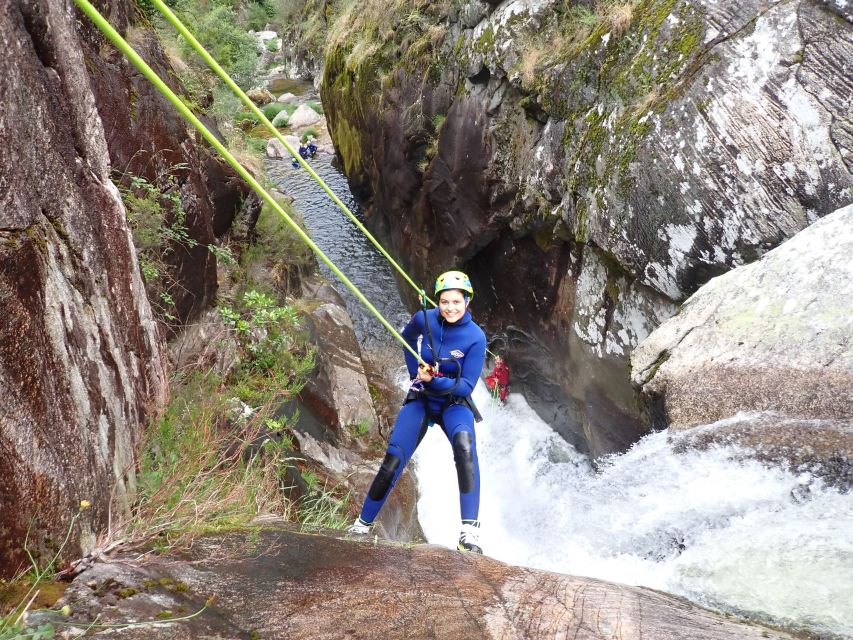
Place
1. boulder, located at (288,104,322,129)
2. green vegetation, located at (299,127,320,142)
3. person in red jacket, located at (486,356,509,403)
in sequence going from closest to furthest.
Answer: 1. person in red jacket, located at (486,356,509,403)
2. green vegetation, located at (299,127,320,142)
3. boulder, located at (288,104,322,129)

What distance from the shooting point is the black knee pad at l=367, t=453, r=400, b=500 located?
459 centimetres

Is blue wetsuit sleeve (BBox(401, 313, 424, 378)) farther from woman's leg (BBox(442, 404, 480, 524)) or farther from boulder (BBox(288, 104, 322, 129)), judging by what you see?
boulder (BBox(288, 104, 322, 129))

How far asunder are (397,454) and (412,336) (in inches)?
41.1

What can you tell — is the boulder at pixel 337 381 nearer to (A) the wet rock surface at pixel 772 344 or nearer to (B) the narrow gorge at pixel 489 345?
(B) the narrow gorge at pixel 489 345

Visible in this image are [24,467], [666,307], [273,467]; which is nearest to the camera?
[24,467]

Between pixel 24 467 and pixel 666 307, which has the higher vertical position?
pixel 24 467

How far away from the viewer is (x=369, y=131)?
15.4 meters

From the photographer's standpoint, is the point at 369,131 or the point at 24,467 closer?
the point at 24,467

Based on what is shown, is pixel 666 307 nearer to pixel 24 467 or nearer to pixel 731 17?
pixel 731 17

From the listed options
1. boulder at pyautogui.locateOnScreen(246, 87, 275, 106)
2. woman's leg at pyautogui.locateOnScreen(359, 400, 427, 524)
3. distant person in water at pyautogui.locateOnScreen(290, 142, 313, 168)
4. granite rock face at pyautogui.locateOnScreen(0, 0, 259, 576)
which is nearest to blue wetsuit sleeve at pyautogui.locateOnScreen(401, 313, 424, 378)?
woman's leg at pyautogui.locateOnScreen(359, 400, 427, 524)

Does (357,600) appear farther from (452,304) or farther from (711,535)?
(711,535)

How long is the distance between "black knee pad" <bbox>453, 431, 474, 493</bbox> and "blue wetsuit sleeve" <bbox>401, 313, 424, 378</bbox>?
690mm

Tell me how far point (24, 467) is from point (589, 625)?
2409 millimetres

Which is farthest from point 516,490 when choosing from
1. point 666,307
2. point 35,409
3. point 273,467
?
point 35,409
